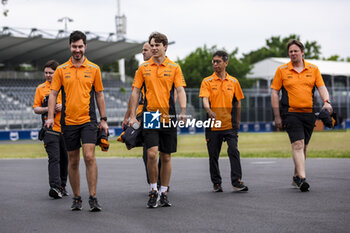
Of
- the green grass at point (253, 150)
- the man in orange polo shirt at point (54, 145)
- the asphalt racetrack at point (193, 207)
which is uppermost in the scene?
the man in orange polo shirt at point (54, 145)

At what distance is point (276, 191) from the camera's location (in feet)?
26.0

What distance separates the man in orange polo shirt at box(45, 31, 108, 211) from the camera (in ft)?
21.9

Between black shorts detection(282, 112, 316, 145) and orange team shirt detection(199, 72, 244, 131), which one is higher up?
orange team shirt detection(199, 72, 244, 131)

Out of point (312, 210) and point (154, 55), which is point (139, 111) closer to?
point (154, 55)

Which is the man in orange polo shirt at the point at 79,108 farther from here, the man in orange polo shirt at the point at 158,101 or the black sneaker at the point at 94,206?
the man in orange polo shirt at the point at 158,101

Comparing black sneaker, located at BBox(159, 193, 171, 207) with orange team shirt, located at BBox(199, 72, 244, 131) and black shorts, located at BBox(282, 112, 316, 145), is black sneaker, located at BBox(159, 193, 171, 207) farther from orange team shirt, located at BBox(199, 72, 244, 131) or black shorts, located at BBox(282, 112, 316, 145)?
black shorts, located at BBox(282, 112, 316, 145)

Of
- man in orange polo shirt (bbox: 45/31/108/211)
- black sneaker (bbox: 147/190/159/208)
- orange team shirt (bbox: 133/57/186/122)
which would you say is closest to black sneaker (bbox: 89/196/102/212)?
man in orange polo shirt (bbox: 45/31/108/211)

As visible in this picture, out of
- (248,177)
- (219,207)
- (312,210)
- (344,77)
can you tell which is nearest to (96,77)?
(219,207)

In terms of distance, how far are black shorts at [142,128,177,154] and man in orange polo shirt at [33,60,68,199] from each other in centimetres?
167

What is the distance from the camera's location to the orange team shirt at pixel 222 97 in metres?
8.27

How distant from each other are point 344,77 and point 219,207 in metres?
60.9

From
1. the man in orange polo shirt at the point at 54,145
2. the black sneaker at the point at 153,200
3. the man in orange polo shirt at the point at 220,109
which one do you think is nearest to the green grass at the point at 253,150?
the man in orange polo shirt at the point at 220,109

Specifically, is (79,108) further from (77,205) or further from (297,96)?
(297,96)

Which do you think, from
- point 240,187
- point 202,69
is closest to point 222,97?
point 240,187
